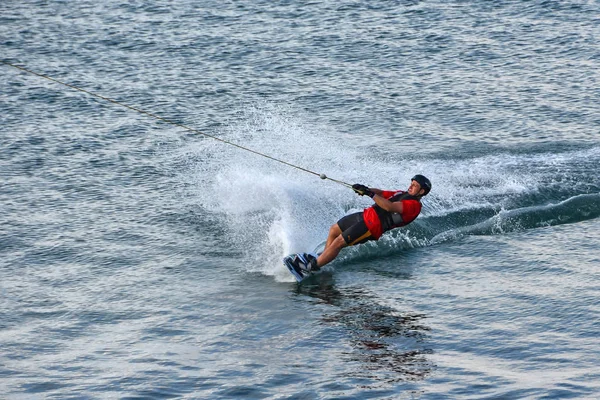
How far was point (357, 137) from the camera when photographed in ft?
70.0

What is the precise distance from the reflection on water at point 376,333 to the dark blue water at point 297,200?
1.7 inches

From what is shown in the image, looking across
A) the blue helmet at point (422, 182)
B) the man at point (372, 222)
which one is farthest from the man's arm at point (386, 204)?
the blue helmet at point (422, 182)

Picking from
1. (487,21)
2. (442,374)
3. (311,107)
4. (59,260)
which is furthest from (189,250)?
(487,21)

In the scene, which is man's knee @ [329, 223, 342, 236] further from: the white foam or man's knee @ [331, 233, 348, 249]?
the white foam

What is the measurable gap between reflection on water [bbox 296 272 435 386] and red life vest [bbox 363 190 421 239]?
3.37ft

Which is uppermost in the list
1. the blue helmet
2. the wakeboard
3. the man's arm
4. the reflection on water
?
the blue helmet

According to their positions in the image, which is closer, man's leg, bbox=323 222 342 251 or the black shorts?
the black shorts

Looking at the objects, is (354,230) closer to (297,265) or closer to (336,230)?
(336,230)

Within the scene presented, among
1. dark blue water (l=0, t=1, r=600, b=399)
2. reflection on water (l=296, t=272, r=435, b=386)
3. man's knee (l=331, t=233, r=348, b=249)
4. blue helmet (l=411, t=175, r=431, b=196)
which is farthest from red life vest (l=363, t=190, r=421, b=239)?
reflection on water (l=296, t=272, r=435, b=386)

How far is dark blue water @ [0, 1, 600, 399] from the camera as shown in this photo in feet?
39.4

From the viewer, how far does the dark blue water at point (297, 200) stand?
12000mm

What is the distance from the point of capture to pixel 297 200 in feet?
55.8

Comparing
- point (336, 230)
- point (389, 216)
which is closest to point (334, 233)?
point (336, 230)

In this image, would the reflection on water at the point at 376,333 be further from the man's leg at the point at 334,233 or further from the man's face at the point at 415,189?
the man's face at the point at 415,189
